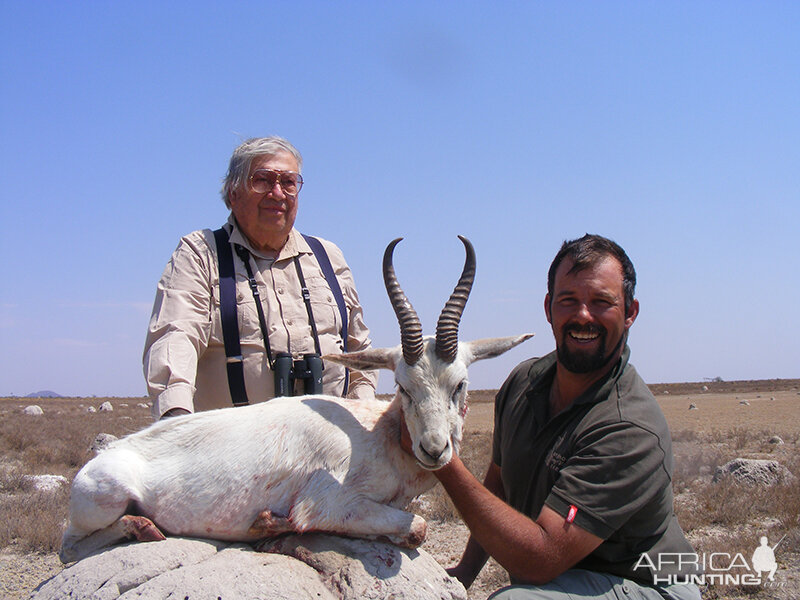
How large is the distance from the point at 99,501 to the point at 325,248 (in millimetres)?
2920

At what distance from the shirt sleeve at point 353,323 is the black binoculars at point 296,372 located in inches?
25.7

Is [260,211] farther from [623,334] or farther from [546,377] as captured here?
[623,334]

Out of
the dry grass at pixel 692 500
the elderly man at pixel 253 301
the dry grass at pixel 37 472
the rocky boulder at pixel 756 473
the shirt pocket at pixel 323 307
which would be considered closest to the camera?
the elderly man at pixel 253 301

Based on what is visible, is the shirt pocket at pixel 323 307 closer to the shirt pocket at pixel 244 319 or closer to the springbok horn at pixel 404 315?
the shirt pocket at pixel 244 319

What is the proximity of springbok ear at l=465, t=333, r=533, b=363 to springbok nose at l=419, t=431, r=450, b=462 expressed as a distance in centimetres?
109

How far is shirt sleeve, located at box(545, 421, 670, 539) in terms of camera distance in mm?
3672

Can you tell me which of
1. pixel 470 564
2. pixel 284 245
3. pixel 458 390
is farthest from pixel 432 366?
pixel 284 245

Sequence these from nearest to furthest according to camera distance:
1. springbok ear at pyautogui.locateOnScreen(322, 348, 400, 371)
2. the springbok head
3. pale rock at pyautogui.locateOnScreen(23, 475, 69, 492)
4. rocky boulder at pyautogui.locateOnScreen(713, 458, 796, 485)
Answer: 1. the springbok head
2. springbok ear at pyautogui.locateOnScreen(322, 348, 400, 371)
3. rocky boulder at pyautogui.locateOnScreen(713, 458, 796, 485)
4. pale rock at pyautogui.locateOnScreen(23, 475, 69, 492)

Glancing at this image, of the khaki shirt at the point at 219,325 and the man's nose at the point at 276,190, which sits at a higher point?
the man's nose at the point at 276,190

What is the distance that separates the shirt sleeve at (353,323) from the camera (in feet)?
19.5

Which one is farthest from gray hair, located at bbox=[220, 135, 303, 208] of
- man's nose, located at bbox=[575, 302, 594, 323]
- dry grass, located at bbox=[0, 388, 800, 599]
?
dry grass, located at bbox=[0, 388, 800, 599]

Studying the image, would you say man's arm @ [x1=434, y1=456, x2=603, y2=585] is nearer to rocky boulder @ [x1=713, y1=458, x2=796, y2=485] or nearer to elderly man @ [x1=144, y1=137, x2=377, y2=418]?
elderly man @ [x1=144, y1=137, x2=377, y2=418]

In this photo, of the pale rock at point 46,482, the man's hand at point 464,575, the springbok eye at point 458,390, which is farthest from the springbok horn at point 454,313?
the pale rock at point 46,482

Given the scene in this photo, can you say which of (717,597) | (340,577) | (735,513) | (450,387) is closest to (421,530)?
(340,577)
